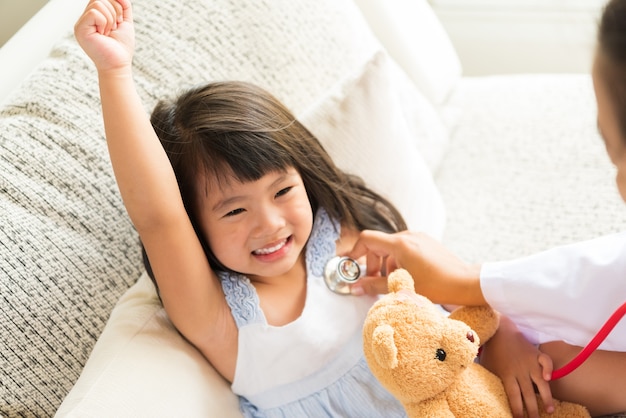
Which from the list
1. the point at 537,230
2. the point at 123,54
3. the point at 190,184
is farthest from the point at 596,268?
the point at 123,54

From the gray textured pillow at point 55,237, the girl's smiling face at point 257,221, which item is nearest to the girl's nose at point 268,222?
the girl's smiling face at point 257,221

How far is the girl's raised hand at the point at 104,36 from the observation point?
0.95m

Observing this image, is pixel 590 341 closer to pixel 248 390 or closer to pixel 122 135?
pixel 248 390

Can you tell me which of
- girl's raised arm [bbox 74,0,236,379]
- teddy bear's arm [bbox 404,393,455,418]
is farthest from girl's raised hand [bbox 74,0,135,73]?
teddy bear's arm [bbox 404,393,455,418]

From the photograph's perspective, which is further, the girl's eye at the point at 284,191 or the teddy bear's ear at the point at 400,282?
the girl's eye at the point at 284,191

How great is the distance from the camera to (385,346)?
0.86 m

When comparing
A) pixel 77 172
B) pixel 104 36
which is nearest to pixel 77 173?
pixel 77 172

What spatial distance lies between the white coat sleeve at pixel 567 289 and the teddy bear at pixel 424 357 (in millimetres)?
140

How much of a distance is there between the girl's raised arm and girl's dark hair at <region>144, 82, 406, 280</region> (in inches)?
2.7

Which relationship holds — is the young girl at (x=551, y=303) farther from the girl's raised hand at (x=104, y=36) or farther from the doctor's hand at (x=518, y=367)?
the girl's raised hand at (x=104, y=36)

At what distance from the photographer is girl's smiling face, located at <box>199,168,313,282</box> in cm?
107

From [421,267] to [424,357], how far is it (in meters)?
0.24

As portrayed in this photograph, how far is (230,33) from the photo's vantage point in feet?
4.48

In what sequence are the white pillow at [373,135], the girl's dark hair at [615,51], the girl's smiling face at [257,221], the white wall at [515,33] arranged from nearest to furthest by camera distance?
the girl's dark hair at [615,51] → the girl's smiling face at [257,221] → the white pillow at [373,135] → the white wall at [515,33]
